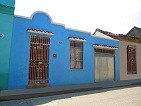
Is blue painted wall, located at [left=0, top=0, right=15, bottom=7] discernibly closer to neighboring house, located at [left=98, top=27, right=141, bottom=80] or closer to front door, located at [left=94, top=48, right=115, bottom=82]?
front door, located at [left=94, top=48, right=115, bottom=82]

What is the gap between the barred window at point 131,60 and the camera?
55.8ft

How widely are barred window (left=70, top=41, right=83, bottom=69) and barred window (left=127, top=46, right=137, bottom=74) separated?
6.29 m

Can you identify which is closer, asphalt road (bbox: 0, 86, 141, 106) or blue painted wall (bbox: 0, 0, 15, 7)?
asphalt road (bbox: 0, 86, 141, 106)

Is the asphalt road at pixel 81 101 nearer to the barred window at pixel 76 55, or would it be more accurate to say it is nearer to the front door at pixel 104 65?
the barred window at pixel 76 55

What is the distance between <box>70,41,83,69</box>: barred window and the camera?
501 inches

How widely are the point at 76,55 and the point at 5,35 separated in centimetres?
541

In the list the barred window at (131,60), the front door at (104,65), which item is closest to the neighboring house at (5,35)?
the front door at (104,65)

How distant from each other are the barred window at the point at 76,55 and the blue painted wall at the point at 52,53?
31cm

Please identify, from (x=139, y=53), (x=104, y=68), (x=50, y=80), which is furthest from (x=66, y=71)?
(x=139, y=53)

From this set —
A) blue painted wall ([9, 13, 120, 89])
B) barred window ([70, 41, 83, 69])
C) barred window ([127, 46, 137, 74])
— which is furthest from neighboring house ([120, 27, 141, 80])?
barred window ([70, 41, 83, 69])

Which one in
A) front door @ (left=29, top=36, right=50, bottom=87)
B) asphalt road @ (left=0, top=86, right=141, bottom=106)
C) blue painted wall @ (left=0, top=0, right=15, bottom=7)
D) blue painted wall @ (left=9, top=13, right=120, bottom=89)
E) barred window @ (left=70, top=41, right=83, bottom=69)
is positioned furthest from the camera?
barred window @ (left=70, top=41, right=83, bottom=69)

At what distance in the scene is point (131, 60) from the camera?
1736cm

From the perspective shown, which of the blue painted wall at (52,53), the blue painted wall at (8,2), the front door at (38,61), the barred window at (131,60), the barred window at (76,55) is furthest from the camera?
the barred window at (131,60)

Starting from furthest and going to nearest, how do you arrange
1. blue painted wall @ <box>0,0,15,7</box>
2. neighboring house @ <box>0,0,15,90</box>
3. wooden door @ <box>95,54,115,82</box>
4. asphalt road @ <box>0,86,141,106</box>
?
wooden door @ <box>95,54,115,82</box>
blue painted wall @ <box>0,0,15,7</box>
neighboring house @ <box>0,0,15,90</box>
asphalt road @ <box>0,86,141,106</box>
